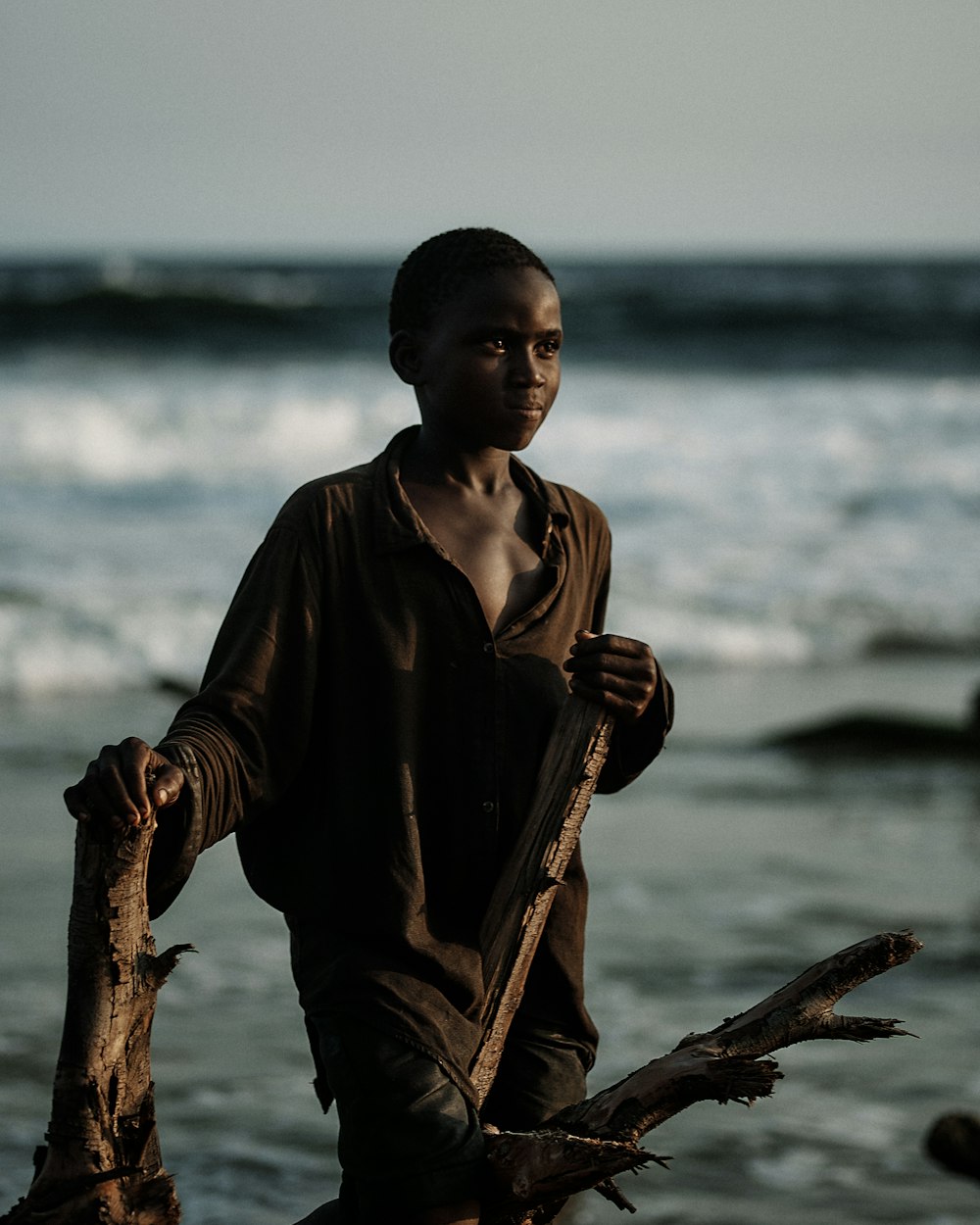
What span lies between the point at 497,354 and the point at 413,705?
0.45 metres

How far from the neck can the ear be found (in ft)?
0.25

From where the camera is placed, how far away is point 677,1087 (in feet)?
7.35

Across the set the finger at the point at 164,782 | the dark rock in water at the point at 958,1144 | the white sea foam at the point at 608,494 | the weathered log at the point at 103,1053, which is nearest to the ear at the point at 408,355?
the finger at the point at 164,782

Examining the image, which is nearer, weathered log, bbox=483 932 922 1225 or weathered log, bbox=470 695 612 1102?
weathered log, bbox=483 932 922 1225

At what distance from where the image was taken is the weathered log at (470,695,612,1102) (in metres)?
2.37

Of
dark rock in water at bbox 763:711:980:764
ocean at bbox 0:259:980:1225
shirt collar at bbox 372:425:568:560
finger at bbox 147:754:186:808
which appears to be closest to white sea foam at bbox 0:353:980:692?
ocean at bbox 0:259:980:1225

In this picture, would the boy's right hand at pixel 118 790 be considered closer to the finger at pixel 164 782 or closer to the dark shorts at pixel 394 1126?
the finger at pixel 164 782

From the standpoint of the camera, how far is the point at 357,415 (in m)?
21.4

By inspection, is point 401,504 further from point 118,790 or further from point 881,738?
point 881,738

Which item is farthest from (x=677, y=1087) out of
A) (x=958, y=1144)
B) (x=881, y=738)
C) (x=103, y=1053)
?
(x=881, y=738)

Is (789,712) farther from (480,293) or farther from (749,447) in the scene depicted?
(749,447)

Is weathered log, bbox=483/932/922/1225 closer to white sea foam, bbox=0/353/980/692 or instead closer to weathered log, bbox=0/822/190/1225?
weathered log, bbox=0/822/190/1225

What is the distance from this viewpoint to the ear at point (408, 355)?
2.47m

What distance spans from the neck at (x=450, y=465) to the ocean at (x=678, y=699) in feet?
6.96
